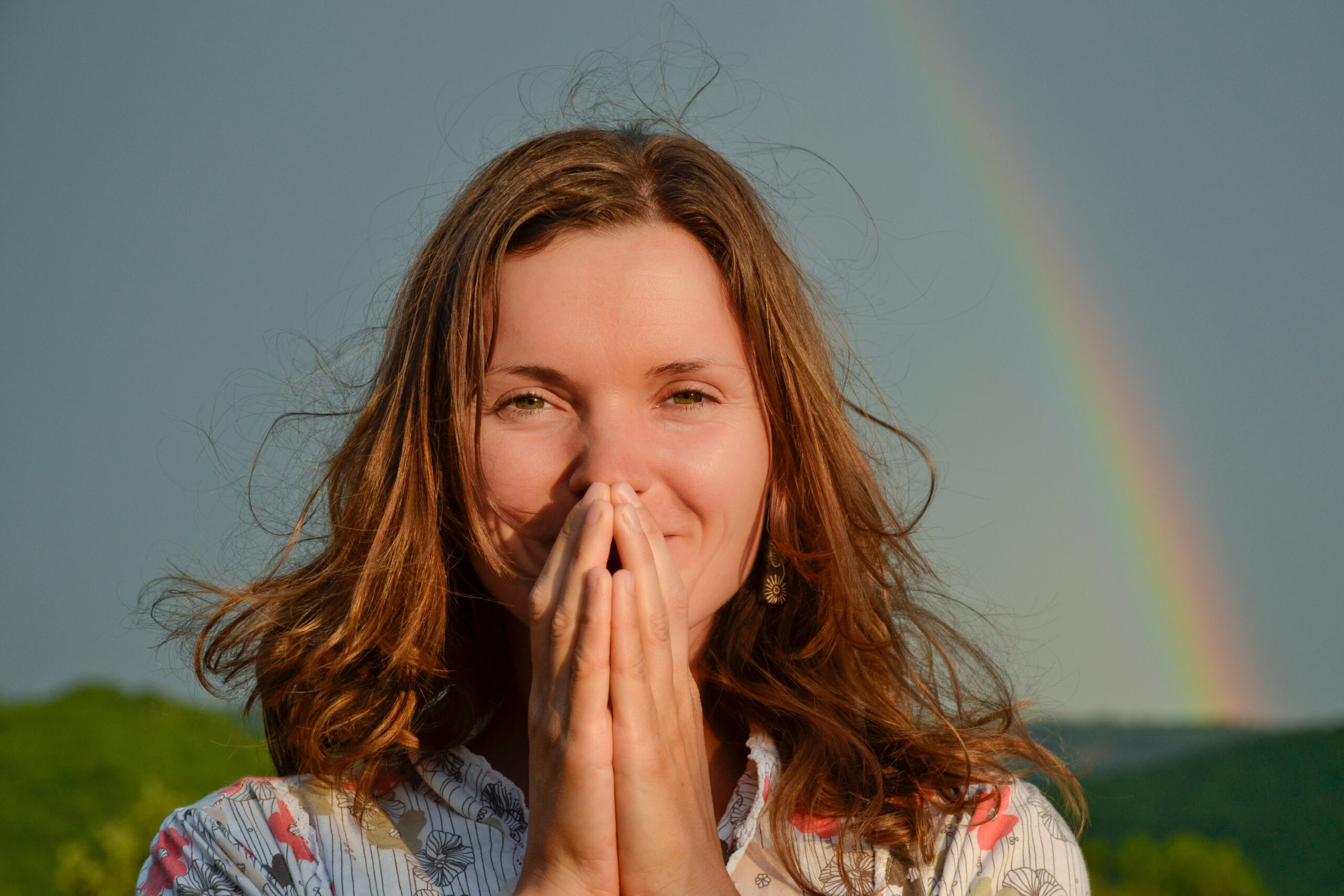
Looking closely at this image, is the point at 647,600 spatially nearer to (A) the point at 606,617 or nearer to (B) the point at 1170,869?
(A) the point at 606,617

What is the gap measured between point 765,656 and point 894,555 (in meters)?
0.47

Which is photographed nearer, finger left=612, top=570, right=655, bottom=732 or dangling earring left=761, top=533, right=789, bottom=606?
finger left=612, top=570, right=655, bottom=732

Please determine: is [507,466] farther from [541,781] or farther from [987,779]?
[987,779]

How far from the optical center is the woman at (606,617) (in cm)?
203

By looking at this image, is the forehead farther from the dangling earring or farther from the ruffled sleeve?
the ruffled sleeve

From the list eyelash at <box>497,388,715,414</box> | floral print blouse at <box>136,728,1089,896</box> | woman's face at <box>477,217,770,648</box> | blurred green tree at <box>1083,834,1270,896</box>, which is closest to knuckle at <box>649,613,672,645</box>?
woman's face at <box>477,217,770,648</box>

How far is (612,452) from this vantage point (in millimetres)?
2180

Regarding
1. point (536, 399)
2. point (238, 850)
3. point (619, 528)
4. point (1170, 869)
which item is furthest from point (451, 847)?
point (1170, 869)

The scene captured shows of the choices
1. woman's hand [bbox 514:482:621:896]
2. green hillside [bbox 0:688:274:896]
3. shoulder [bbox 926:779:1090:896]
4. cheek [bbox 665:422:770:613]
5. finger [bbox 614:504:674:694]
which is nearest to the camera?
woman's hand [bbox 514:482:621:896]

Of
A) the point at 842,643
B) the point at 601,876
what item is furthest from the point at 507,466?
the point at 842,643

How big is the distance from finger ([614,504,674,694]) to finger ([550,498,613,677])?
0.03m

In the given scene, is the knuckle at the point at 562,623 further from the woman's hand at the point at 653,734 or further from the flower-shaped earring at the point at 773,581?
the flower-shaped earring at the point at 773,581

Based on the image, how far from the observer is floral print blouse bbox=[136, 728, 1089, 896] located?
7.61ft

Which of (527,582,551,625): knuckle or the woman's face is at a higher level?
the woman's face
